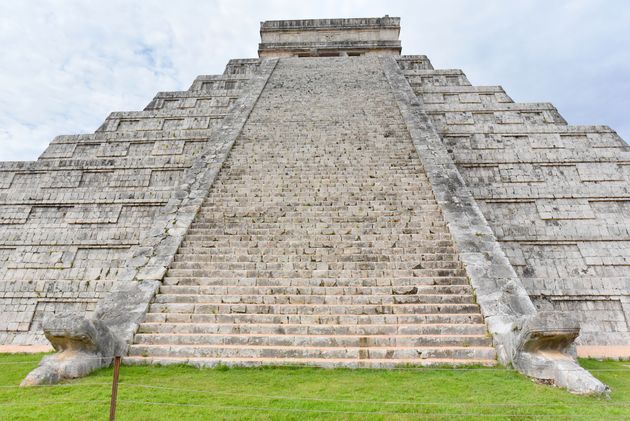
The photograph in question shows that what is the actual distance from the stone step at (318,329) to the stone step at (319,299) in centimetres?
47

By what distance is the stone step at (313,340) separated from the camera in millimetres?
5164

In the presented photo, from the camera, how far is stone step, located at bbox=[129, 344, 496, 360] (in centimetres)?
498

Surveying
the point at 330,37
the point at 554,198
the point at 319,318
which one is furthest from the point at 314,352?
the point at 330,37

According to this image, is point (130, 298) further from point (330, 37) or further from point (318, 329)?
point (330, 37)

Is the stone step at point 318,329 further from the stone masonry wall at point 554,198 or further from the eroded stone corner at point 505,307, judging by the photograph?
the stone masonry wall at point 554,198

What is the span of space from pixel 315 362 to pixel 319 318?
0.78 meters

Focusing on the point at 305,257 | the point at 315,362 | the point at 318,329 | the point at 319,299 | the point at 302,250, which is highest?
the point at 302,250

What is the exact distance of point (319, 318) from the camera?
5.57 m

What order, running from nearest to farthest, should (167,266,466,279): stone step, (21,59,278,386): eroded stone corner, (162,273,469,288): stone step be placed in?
(21,59,278,386): eroded stone corner < (162,273,469,288): stone step < (167,266,466,279): stone step

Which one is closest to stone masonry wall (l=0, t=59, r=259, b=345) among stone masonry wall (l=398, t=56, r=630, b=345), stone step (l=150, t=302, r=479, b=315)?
stone step (l=150, t=302, r=479, b=315)

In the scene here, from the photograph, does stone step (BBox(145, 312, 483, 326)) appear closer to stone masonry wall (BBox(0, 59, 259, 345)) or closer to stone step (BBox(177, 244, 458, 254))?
stone step (BBox(177, 244, 458, 254))

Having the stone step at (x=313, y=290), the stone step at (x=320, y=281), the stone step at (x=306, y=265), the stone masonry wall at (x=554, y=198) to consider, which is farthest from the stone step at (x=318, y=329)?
the stone masonry wall at (x=554, y=198)

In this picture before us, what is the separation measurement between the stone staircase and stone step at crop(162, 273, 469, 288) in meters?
0.02

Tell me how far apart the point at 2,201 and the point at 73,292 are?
355 cm
